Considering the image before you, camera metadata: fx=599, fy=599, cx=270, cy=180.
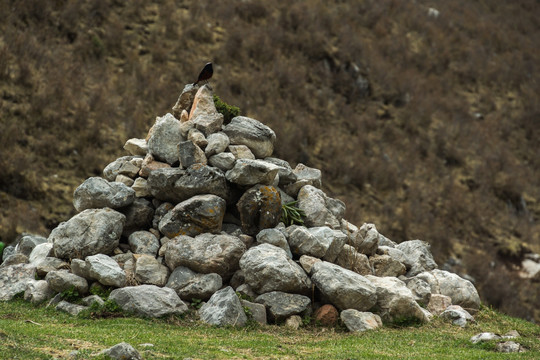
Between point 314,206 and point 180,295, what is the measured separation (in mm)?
5501

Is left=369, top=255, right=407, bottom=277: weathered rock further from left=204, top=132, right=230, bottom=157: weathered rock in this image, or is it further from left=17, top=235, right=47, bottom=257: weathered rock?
left=17, top=235, right=47, bottom=257: weathered rock

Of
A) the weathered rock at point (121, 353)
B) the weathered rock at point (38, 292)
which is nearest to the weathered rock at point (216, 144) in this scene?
the weathered rock at point (38, 292)

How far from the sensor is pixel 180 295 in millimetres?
15648

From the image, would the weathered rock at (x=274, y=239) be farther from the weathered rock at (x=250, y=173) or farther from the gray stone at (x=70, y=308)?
the gray stone at (x=70, y=308)

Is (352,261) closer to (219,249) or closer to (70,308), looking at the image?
(219,249)

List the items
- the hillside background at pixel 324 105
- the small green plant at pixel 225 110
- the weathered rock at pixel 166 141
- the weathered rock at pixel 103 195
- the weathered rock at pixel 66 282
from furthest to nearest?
the hillside background at pixel 324 105 < the small green plant at pixel 225 110 < the weathered rock at pixel 166 141 < the weathered rock at pixel 103 195 < the weathered rock at pixel 66 282

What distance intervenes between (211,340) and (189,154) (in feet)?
22.0

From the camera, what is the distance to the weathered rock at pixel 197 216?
55.1 ft

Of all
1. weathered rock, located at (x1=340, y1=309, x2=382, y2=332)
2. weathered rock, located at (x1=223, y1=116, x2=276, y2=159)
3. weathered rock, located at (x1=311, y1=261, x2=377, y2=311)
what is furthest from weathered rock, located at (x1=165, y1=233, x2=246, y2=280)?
weathered rock, located at (x1=223, y1=116, x2=276, y2=159)

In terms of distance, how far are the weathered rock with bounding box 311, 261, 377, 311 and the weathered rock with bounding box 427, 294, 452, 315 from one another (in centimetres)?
284

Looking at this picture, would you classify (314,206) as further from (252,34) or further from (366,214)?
(252,34)

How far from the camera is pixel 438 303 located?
18.1 metres

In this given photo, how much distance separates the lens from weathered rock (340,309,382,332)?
50.1 feet

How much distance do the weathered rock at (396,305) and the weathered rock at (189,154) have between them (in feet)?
20.4
